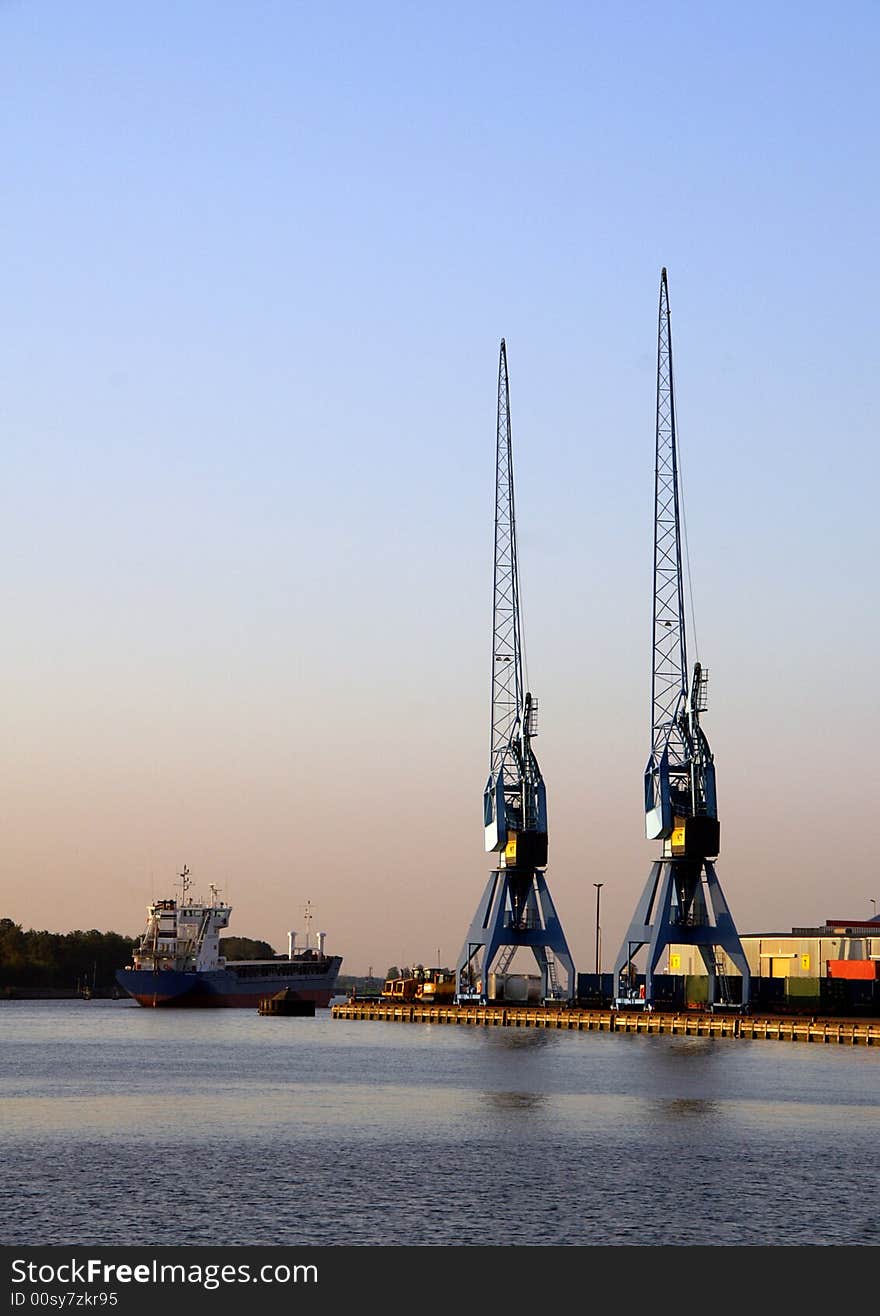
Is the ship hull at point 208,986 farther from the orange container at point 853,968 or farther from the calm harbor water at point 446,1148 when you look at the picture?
the calm harbor water at point 446,1148

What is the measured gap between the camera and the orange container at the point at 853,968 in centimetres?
12112

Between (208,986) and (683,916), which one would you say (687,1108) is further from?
(208,986)

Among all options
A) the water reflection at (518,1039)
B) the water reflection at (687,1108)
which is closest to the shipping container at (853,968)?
the water reflection at (518,1039)

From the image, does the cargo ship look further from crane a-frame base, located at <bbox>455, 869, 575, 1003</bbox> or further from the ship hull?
crane a-frame base, located at <bbox>455, 869, 575, 1003</bbox>

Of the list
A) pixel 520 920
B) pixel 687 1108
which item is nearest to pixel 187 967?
pixel 520 920

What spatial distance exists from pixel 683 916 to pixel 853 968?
42.4ft

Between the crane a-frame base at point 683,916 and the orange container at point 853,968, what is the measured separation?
310 inches

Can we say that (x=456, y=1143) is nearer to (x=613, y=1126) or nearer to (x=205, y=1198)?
(x=613, y=1126)

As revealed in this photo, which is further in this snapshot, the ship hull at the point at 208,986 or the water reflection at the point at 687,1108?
the ship hull at the point at 208,986

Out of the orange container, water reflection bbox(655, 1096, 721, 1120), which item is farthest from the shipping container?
water reflection bbox(655, 1096, 721, 1120)

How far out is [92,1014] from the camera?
185 m

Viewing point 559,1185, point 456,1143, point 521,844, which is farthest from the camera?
point 521,844
